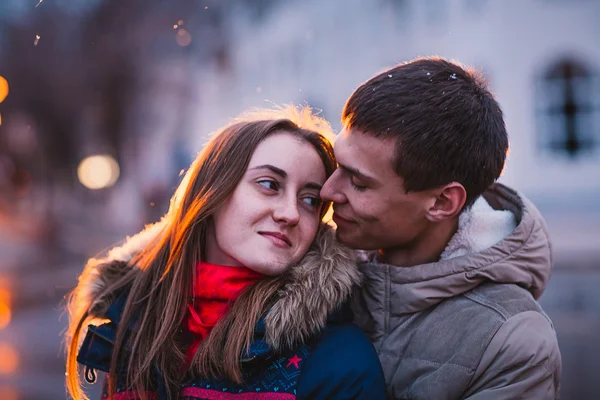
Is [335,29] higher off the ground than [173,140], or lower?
higher

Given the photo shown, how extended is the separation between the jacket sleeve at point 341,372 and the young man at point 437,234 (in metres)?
0.22

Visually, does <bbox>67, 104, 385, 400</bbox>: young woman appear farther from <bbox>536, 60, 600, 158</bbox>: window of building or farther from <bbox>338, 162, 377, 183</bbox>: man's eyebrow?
<bbox>536, 60, 600, 158</bbox>: window of building

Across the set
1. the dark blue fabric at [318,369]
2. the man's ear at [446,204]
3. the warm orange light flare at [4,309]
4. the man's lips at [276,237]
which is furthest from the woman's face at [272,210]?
the warm orange light flare at [4,309]

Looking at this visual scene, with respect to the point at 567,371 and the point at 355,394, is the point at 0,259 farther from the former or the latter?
the point at 355,394

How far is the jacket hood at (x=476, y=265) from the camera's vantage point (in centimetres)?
236

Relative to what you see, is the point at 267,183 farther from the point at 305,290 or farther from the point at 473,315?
the point at 473,315

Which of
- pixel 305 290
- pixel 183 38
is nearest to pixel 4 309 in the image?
pixel 305 290

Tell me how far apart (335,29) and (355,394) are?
16.9 metres

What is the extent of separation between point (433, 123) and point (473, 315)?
2.56 feet

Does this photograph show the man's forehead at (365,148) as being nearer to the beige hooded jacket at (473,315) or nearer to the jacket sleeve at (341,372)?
the beige hooded jacket at (473,315)

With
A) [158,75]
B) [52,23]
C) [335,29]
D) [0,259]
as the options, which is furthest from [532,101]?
[0,259]

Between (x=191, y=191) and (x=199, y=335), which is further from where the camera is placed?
(x=191, y=191)

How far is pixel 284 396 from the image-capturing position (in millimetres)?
2135

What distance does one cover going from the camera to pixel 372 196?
8.21 feet
